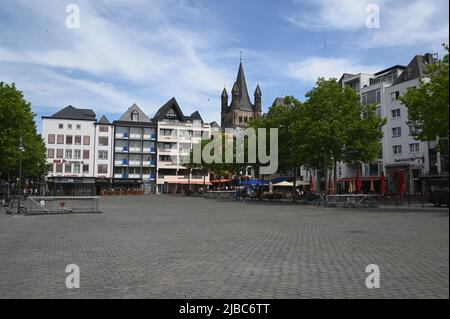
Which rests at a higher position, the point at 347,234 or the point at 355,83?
the point at 355,83

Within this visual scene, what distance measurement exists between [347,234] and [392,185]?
2006 inches

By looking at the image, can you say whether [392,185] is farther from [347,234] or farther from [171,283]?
[171,283]

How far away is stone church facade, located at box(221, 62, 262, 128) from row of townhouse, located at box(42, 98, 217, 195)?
3438cm

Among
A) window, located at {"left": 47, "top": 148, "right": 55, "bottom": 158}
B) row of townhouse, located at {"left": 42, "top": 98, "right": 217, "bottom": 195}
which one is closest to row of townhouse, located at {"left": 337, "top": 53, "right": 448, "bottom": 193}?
row of townhouse, located at {"left": 42, "top": 98, "right": 217, "bottom": 195}

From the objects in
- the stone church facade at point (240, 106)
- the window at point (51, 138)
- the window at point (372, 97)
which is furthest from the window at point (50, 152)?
the stone church facade at point (240, 106)

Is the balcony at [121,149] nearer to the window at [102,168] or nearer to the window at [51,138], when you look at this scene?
the window at [102,168]

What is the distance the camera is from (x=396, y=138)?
6644 centimetres

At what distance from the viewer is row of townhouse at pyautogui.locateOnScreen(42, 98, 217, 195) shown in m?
96.7
